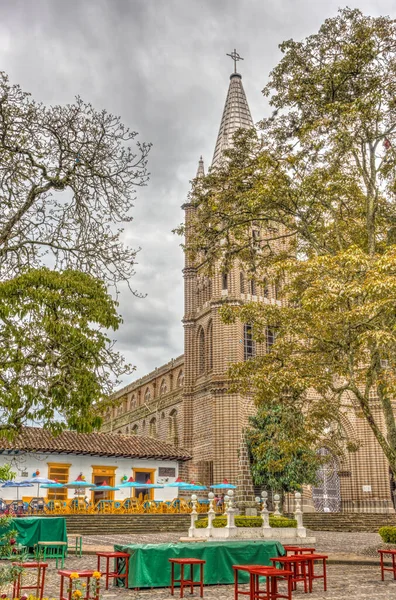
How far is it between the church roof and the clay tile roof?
1761 centimetres

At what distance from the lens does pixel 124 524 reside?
26016mm

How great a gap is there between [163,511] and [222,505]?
409 cm

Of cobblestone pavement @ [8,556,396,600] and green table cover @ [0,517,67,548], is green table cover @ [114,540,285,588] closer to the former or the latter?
cobblestone pavement @ [8,556,396,600]

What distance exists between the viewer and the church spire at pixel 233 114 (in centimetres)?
4028

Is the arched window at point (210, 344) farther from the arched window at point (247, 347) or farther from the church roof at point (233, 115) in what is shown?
the church roof at point (233, 115)

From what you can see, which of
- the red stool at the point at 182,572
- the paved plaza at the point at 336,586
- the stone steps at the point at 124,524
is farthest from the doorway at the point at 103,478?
the red stool at the point at 182,572

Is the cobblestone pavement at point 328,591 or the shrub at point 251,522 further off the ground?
the shrub at point 251,522

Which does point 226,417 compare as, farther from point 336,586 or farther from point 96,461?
point 336,586

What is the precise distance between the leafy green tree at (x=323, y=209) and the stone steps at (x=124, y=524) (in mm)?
11153

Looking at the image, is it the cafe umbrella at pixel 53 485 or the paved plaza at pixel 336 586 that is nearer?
the paved plaza at pixel 336 586

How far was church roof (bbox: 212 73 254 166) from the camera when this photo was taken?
1586 inches

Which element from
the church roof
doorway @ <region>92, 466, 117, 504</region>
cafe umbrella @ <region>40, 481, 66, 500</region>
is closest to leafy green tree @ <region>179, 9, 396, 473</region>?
cafe umbrella @ <region>40, 481, 66, 500</region>

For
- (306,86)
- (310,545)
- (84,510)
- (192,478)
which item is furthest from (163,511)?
(306,86)

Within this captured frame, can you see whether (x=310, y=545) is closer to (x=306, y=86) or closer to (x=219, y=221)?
(x=219, y=221)
